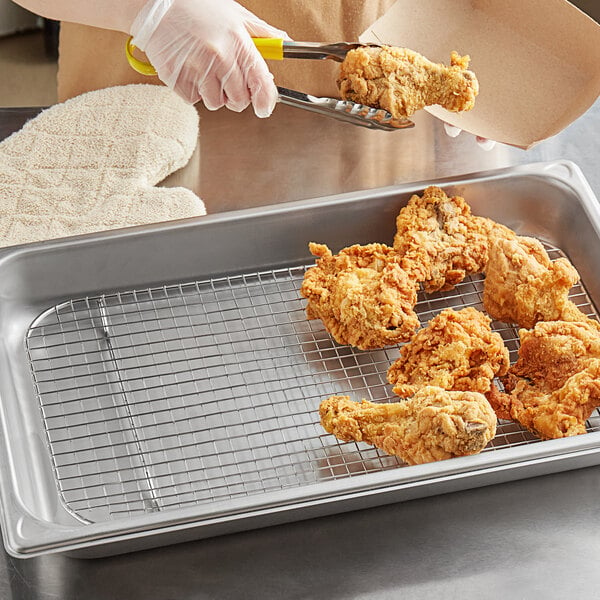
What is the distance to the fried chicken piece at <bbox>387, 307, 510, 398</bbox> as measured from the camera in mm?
1547

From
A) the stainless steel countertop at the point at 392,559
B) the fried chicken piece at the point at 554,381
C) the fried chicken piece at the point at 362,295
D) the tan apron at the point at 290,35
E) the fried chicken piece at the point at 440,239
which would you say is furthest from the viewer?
the tan apron at the point at 290,35

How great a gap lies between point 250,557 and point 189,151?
1.06 metres

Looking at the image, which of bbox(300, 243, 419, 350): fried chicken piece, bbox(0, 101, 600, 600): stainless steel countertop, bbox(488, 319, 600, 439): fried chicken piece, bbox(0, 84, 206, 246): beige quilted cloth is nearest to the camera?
bbox(0, 101, 600, 600): stainless steel countertop

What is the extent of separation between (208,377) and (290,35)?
1.00 meters

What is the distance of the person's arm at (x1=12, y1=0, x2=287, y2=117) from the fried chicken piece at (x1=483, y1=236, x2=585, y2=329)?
56 centimetres

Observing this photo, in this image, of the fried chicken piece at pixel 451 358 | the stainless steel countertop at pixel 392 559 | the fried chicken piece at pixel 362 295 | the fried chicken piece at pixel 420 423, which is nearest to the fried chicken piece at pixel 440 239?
the fried chicken piece at pixel 362 295

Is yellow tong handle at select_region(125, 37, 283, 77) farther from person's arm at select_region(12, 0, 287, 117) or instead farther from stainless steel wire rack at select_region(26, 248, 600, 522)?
stainless steel wire rack at select_region(26, 248, 600, 522)

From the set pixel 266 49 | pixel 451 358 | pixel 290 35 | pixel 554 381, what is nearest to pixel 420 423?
pixel 451 358

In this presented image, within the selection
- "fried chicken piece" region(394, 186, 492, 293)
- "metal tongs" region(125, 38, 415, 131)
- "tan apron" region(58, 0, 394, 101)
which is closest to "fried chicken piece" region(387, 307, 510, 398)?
"fried chicken piece" region(394, 186, 492, 293)

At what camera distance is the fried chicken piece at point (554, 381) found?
1468 mm

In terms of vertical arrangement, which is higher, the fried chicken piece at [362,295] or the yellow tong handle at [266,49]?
the yellow tong handle at [266,49]

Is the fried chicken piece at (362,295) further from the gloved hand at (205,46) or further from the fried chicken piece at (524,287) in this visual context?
the gloved hand at (205,46)

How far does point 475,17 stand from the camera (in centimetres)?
209

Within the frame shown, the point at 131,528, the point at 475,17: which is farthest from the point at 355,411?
the point at 475,17
